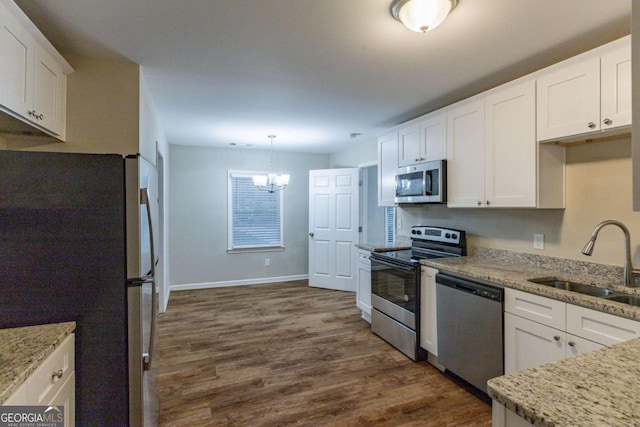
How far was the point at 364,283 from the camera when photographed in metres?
3.90

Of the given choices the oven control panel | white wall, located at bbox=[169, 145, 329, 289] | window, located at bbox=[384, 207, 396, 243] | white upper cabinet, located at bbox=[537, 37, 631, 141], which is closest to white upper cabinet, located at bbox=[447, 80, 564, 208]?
white upper cabinet, located at bbox=[537, 37, 631, 141]

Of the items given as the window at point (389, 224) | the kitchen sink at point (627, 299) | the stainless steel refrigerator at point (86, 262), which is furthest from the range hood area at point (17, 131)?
the window at point (389, 224)

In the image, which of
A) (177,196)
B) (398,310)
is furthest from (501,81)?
(177,196)

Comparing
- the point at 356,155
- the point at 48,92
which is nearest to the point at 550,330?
the point at 48,92

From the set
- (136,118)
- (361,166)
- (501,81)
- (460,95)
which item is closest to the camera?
(136,118)

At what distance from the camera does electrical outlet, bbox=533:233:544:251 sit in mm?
2537

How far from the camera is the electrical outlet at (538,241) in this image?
254cm

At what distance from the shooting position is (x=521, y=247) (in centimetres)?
268

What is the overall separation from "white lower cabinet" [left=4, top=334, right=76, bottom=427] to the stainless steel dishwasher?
2434 mm

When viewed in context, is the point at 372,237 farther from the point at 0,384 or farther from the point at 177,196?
the point at 0,384

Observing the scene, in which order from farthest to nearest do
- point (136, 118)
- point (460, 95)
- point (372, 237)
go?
1. point (372, 237)
2. point (460, 95)
3. point (136, 118)

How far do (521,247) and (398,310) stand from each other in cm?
123

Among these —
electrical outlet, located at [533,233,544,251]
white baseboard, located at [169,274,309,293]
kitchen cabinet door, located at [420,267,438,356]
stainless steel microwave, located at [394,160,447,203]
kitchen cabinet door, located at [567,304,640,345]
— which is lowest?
white baseboard, located at [169,274,309,293]

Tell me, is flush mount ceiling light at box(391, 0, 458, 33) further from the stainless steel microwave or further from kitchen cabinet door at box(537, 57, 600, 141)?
the stainless steel microwave
